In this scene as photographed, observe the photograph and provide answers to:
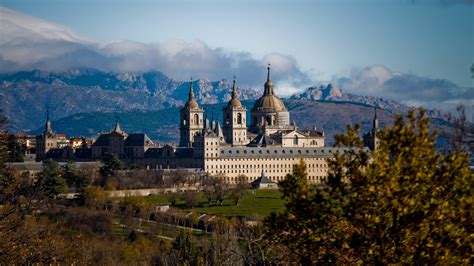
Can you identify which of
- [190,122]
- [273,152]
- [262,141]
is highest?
[190,122]

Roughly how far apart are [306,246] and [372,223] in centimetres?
154

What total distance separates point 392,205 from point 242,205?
236 feet

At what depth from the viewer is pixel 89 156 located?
132875 mm

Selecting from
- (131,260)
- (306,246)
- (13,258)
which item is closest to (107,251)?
(131,260)

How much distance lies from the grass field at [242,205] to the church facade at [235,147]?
17.8 m

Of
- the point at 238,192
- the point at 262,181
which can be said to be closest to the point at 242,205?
the point at 238,192

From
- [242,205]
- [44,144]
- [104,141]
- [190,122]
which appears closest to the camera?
[242,205]

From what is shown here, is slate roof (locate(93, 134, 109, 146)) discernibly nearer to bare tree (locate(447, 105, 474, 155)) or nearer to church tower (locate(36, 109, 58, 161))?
church tower (locate(36, 109, 58, 161))

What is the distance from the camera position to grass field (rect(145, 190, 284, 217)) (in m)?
80.5

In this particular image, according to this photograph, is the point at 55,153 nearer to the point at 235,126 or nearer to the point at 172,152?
the point at 172,152

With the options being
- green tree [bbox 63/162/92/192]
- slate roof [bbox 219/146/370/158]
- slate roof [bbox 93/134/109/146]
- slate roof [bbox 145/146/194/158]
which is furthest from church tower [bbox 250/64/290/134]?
green tree [bbox 63/162/92/192]

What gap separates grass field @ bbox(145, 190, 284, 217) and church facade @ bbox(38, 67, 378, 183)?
58.5ft

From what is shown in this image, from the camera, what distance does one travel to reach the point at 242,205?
88.4 meters

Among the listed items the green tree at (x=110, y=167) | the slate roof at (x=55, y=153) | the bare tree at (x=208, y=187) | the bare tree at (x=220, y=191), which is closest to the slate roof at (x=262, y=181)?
the bare tree at (x=208, y=187)
